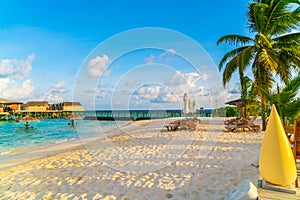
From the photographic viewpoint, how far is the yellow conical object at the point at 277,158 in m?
2.17

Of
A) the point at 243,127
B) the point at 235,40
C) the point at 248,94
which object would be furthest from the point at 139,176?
the point at 235,40

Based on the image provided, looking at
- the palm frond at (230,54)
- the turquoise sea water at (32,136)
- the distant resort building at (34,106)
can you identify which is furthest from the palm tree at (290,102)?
the distant resort building at (34,106)

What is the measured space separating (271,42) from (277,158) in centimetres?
892

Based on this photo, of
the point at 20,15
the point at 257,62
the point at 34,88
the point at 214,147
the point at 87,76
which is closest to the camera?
the point at 214,147

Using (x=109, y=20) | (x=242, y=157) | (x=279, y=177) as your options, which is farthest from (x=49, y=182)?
(x=109, y=20)

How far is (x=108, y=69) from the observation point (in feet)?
23.8

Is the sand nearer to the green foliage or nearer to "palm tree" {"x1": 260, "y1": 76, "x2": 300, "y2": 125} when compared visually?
"palm tree" {"x1": 260, "y1": 76, "x2": 300, "y2": 125}

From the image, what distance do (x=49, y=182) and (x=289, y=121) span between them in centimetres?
558

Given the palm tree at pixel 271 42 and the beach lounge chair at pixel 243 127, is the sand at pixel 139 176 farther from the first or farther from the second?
the palm tree at pixel 271 42

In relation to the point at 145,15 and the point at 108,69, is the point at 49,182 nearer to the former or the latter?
the point at 108,69

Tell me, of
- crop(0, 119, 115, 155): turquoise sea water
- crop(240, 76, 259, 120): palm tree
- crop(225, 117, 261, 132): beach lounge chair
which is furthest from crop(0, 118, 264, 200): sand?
crop(0, 119, 115, 155): turquoise sea water

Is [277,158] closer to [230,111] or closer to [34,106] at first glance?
[230,111]

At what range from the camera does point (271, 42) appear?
912cm

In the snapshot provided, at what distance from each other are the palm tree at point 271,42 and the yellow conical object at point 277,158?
738 centimetres
